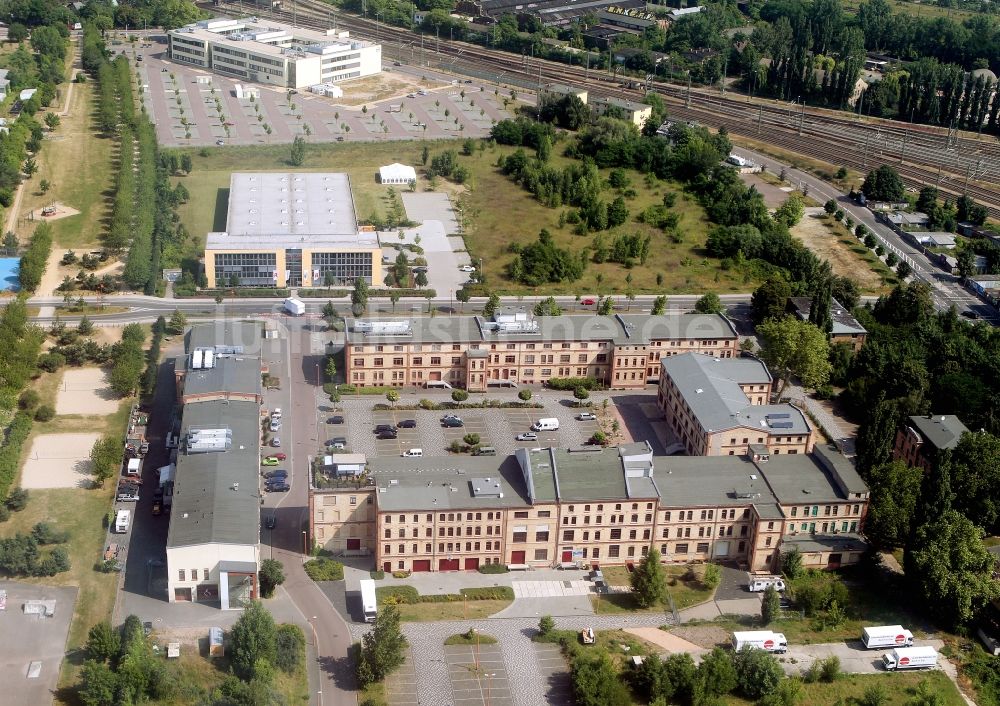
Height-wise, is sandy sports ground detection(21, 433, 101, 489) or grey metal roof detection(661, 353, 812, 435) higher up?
grey metal roof detection(661, 353, 812, 435)

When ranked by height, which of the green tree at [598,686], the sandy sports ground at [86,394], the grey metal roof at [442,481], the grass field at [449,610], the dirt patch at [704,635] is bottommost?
the grass field at [449,610]

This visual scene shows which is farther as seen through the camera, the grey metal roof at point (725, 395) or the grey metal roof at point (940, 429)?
the grey metal roof at point (725, 395)

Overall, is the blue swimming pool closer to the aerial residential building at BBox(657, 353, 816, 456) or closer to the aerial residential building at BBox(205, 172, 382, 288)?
the aerial residential building at BBox(205, 172, 382, 288)

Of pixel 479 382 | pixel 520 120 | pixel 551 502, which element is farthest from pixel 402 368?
pixel 520 120

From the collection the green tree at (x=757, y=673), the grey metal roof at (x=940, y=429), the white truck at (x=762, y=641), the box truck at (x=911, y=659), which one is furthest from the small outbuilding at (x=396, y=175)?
the box truck at (x=911, y=659)

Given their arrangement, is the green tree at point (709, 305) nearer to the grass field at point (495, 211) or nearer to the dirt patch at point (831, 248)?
the grass field at point (495, 211)

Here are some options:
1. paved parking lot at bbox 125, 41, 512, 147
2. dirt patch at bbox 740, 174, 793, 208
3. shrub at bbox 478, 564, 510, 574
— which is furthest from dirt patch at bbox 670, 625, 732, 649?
paved parking lot at bbox 125, 41, 512, 147
